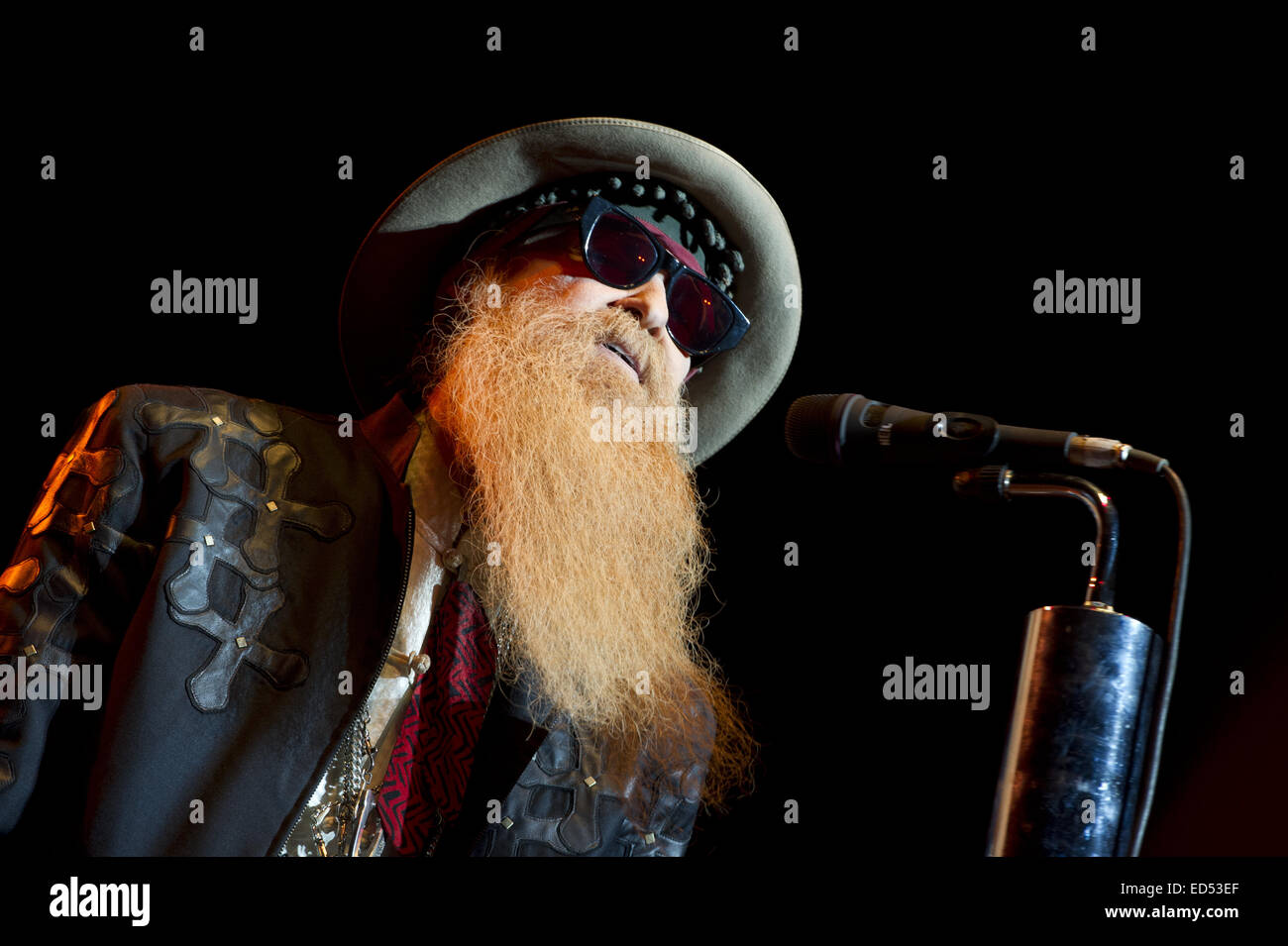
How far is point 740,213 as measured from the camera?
261cm

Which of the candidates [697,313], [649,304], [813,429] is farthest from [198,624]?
[697,313]

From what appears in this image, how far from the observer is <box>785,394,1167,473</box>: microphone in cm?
142

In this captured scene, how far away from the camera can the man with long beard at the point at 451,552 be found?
1.70 m

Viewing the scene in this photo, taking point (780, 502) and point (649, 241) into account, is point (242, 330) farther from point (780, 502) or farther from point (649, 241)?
point (780, 502)

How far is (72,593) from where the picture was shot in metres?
1.70

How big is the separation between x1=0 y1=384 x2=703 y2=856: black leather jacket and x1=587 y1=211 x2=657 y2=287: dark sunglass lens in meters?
0.72

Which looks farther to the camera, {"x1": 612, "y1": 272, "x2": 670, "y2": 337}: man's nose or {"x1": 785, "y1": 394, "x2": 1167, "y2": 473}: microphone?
{"x1": 612, "y1": 272, "x2": 670, "y2": 337}: man's nose

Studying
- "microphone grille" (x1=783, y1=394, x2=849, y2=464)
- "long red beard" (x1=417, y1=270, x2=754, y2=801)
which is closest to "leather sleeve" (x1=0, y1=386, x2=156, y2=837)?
"long red beard" (x1=417, y1=270, x2=754, y2=801)

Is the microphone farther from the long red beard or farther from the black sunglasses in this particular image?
the black sunglasses

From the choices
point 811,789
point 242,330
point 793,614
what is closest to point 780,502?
point 793,614

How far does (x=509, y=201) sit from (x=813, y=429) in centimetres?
128

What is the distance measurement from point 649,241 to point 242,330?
1.07m

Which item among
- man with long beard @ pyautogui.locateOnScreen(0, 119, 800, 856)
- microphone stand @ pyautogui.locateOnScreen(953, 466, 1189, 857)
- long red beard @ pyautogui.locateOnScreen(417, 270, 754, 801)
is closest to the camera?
microphone stand @ pyautogui.locateOnScreen(953, 466, 1189, 857)

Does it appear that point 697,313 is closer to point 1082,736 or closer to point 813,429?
point 813,429
